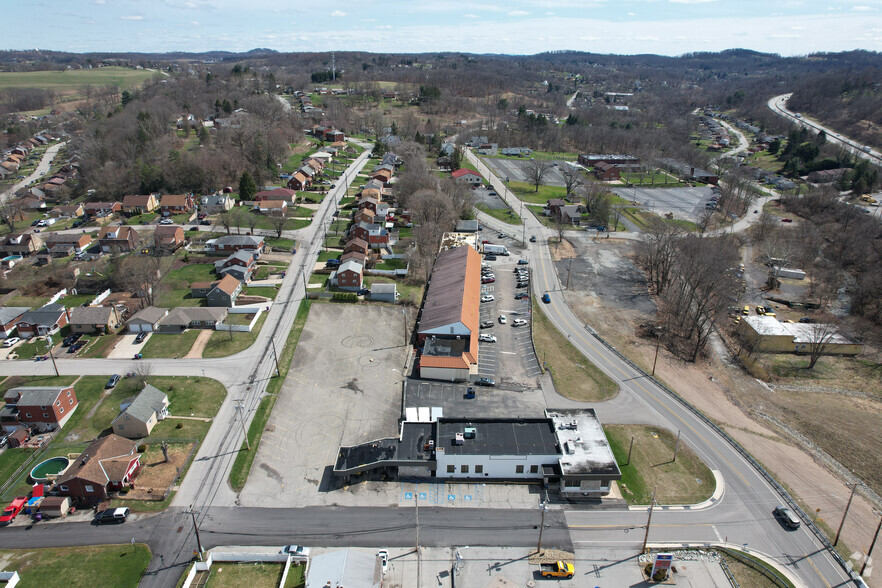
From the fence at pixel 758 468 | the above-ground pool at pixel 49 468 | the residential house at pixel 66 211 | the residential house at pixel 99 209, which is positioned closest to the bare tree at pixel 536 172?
the fence at pixel 758 468

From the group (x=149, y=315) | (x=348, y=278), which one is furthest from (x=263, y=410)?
(x=348, y=278)

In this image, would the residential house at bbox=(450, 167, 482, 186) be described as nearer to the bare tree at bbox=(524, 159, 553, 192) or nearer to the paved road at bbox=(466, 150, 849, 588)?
the bare tree at bbox=(524, 159, 553, 192)

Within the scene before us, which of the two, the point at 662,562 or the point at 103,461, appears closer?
the point at 662,562

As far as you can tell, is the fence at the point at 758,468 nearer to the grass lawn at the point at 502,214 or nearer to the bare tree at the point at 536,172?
the grass lawn at the point at 502,214

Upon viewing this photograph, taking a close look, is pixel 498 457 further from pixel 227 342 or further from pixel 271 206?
pixel 271 206

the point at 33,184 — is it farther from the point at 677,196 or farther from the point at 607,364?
the point at 677,196

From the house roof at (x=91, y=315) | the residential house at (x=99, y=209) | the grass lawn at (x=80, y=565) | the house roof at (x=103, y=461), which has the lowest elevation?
the grass lawn at (x=80, y=565)
